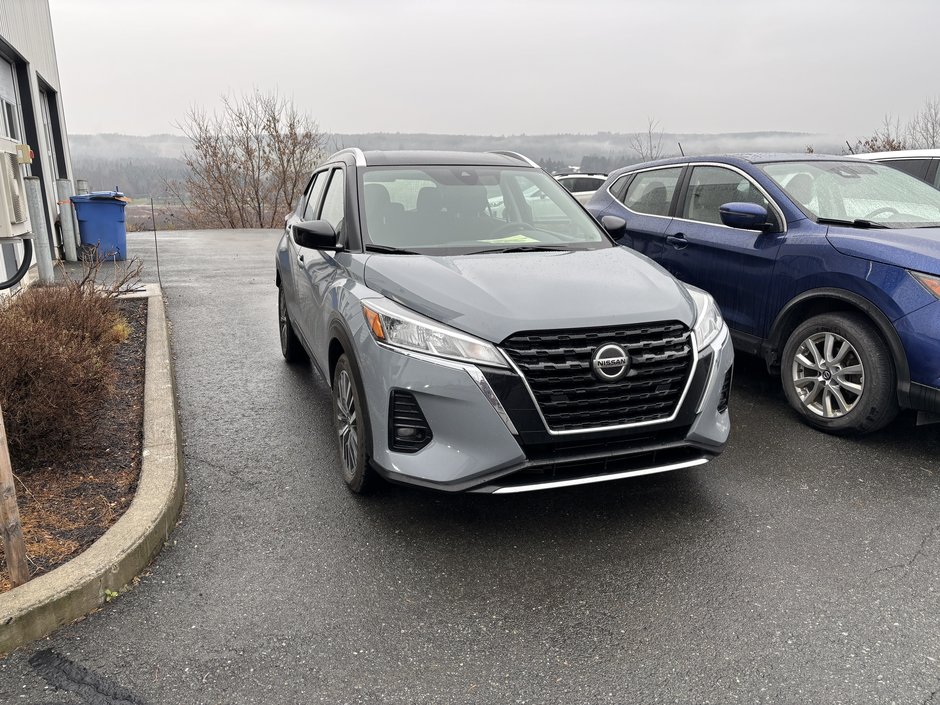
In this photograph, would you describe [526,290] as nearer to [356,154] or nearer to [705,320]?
[705,320]

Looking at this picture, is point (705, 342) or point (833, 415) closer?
point (705, 342)

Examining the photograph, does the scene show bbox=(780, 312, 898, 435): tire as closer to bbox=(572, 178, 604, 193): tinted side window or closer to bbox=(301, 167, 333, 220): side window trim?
bbox=(301, 167, 333, 220): side window trim

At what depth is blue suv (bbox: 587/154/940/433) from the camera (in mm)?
Answer: 4152

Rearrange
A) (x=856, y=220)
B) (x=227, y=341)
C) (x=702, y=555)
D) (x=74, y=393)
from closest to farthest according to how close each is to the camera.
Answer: (x=702, y=555) < (x=74, y=393) < (x=856, y=220) < (x=227, y=341)

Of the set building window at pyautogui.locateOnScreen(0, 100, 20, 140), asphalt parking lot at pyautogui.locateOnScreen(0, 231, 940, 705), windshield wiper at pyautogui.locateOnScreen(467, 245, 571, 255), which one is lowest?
asphalt parking lot at pyautogui.locateOnScreen(0, 231, 940, 705)

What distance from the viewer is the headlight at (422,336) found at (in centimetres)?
309

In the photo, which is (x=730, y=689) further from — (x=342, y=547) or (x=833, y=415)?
(x=833, y=415)

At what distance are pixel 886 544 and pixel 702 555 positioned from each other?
91 centimetres

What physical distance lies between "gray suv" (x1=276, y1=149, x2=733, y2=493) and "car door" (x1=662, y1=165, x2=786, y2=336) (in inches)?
58.0

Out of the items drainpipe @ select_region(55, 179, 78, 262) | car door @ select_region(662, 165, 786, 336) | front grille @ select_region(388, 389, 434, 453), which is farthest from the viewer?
drainpipe @ select_region(55, 179, 78, 262)

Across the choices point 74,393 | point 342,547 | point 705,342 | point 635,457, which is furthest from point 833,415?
point 74,393

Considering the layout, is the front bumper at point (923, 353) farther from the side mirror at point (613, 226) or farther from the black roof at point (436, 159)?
the black roof at point (436, 159)

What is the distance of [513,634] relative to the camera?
272 cm

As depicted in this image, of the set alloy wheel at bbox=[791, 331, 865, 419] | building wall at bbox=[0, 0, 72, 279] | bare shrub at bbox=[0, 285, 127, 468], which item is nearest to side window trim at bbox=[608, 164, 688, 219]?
alloy wheel at bbox=[791, 331, 865, 419]
